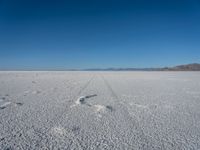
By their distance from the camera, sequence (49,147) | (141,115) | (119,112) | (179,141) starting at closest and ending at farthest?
(49,147) → (179,141) → (141,115) → (119,112)

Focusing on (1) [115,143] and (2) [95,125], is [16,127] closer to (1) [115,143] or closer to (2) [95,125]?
(2) [95,125]

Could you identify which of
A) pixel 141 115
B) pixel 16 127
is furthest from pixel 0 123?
pixel 141 115

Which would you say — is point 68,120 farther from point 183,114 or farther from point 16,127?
point 183,114

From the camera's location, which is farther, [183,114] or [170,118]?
[183,114]

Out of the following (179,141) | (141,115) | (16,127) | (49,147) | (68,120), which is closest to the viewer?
(49,147)

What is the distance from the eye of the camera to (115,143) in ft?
6.89

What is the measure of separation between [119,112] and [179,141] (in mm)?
1519

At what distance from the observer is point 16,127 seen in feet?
8.54

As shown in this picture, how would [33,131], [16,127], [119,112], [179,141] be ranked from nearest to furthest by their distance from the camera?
[179,141]
[33,131]
[16,127]
[119,112]

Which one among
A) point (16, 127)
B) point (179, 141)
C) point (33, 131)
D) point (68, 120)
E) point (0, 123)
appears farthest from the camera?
point (68, 120)

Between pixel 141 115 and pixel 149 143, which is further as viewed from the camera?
pixel 141 115

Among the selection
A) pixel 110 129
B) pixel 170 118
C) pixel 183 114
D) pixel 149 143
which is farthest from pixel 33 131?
pixel 183 114

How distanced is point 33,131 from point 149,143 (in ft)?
5.54

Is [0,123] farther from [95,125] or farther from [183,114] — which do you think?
[183,114]
